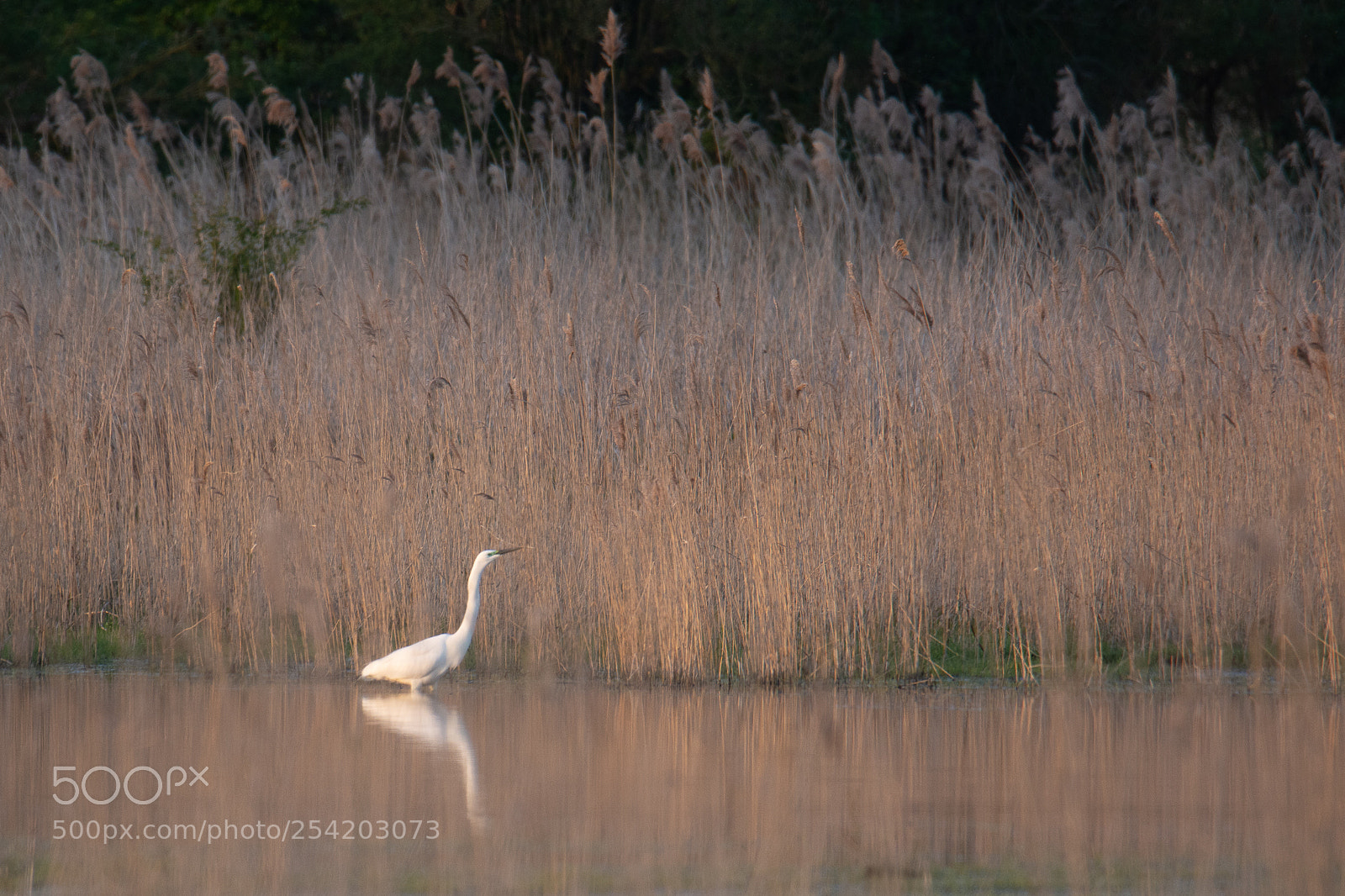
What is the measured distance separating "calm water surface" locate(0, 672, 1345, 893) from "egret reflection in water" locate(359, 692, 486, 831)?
2 cm

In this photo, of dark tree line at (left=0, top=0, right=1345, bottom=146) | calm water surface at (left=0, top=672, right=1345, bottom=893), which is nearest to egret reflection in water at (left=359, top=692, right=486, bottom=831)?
calm water surface at (left=0, top=672, right=1345, bottom=893)

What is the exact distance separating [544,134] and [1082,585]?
21.4 ft

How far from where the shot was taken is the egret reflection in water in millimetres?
4696

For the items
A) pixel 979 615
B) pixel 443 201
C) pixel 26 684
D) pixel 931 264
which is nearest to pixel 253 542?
pixel 26 684

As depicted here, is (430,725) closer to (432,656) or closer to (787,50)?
(432,656)

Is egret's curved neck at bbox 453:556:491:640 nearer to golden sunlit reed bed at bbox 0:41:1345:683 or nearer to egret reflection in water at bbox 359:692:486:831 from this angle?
egret reflection in water at bbox 359:692:486:831

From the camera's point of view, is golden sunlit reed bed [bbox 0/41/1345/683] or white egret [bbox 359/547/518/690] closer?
white egret [bbox 359/547/518/690]

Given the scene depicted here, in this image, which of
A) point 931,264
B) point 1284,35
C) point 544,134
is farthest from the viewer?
point 1284,35

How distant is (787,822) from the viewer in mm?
4320

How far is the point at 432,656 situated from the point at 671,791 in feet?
5.66

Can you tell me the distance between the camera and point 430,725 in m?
5.52

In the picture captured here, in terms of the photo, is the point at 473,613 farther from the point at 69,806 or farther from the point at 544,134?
the point at 544,134

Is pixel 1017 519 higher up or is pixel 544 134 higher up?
pixel 544 134

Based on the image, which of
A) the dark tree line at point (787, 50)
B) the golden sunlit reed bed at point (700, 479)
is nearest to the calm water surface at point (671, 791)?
the golden sunlit reed bed at point (700, 479)
